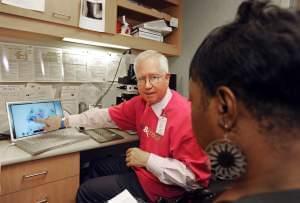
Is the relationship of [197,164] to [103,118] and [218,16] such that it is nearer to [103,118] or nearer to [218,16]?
[103,118]

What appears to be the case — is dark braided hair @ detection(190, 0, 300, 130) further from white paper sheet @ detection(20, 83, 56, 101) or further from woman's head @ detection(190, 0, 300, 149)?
white paper sheet @ detection(20, 83, 56, 101)

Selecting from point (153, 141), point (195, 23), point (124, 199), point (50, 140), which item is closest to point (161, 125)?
point (153, 141)

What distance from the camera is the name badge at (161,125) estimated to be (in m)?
1.54

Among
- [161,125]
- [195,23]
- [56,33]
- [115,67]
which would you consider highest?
[195,23]

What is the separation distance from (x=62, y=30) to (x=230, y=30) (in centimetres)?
147

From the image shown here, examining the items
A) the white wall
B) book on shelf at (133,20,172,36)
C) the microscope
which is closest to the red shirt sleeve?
the microscope

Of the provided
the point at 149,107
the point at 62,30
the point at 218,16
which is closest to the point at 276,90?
the point at 149,107

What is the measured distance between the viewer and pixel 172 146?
1479 millimetres

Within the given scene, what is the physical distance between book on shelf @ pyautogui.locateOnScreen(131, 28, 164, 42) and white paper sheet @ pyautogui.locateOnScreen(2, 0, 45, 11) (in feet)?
2.75

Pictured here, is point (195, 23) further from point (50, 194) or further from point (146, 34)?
point (50, 194)

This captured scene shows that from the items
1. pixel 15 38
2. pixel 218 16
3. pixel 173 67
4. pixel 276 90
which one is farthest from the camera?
pixel 173 67

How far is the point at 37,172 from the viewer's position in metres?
1.45

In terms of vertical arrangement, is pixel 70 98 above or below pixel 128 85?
below

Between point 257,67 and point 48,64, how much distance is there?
1.84 meters
